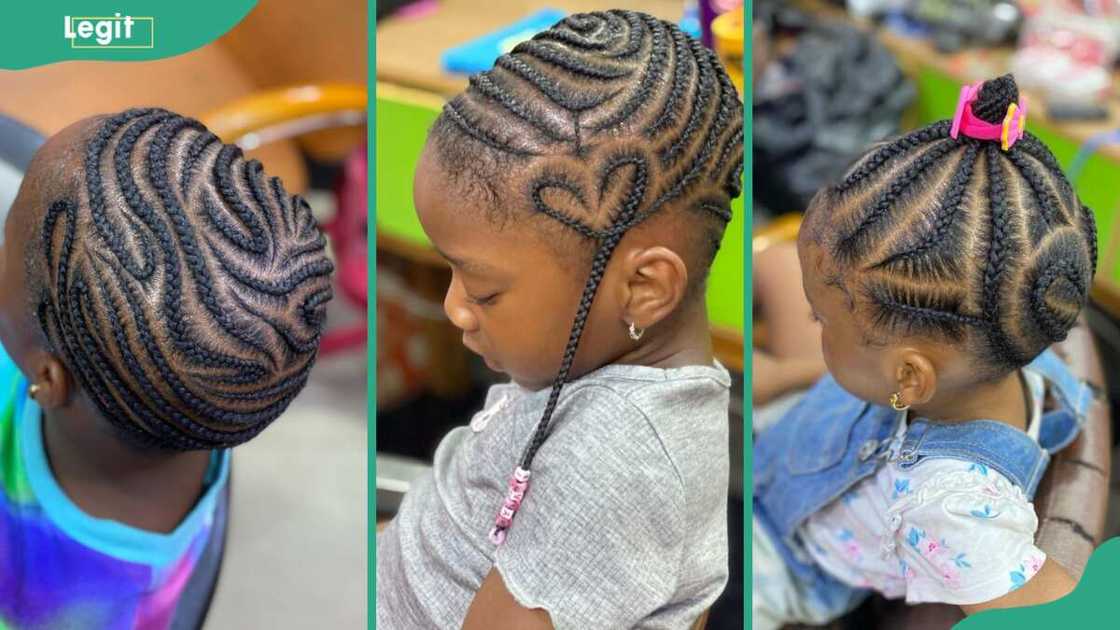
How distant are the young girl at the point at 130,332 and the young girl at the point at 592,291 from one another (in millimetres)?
105

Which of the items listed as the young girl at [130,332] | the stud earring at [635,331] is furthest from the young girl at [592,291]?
the young girl at [130,332]

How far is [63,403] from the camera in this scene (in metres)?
0.67

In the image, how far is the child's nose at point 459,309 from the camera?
63cm

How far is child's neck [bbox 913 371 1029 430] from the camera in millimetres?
659

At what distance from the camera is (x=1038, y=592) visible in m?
0.67

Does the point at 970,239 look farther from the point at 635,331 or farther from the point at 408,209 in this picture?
the point at 408,209

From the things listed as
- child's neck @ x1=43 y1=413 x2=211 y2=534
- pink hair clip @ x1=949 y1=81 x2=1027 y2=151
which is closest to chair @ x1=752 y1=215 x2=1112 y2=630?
pink hair clip @ x1=949 y1=81 x2=1027 y2=151

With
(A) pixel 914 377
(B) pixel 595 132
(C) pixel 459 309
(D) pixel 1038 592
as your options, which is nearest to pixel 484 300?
(C) pixel 459 309

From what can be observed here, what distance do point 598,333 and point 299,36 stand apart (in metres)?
0.35

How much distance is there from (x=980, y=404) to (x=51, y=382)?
1.87 ft

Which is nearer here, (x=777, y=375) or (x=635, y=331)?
(x=635, y=331)

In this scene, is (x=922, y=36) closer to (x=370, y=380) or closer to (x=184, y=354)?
(x=370, y=380)

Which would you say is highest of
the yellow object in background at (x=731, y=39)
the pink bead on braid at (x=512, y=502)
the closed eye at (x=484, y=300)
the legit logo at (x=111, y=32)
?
the yellow object in background at (x=731, y=39)

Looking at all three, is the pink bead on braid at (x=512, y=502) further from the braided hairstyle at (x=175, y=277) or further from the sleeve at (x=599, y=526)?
the braided hairstyle at (x=175, y=277)
